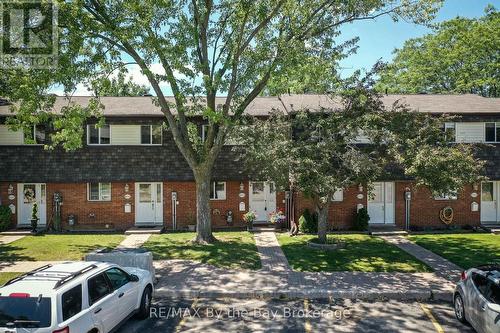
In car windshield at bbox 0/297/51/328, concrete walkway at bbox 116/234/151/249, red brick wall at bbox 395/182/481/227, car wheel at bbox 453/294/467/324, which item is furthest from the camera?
red brick wall at bbox 395/182/481/227

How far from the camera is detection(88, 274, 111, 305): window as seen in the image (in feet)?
28.3

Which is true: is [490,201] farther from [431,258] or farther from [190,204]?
[190,204]

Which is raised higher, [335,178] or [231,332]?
[335,178]

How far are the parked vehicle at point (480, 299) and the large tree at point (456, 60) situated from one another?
31084 millimetres

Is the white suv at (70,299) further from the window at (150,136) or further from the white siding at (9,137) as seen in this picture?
the white siding at (9,137)

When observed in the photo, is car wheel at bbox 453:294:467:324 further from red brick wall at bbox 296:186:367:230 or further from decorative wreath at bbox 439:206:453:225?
decorative wreath at bbox 439:206:453:225

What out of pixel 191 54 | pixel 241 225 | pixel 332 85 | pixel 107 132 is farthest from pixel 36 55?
pixel 241 225

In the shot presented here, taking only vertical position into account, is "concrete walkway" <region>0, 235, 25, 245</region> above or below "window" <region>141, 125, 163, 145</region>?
below

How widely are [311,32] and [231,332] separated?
473 inches

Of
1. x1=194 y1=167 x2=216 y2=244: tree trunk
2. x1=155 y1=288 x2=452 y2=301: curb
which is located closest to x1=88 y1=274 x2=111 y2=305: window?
x1=155 y1=288 x2=452 y2=301: curb

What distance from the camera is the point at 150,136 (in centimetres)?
2270

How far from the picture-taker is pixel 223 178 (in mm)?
22500

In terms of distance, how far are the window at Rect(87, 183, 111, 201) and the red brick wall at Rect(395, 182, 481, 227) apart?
50.7 ft

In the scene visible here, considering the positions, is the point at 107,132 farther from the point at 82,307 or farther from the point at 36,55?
the point at 82,307
